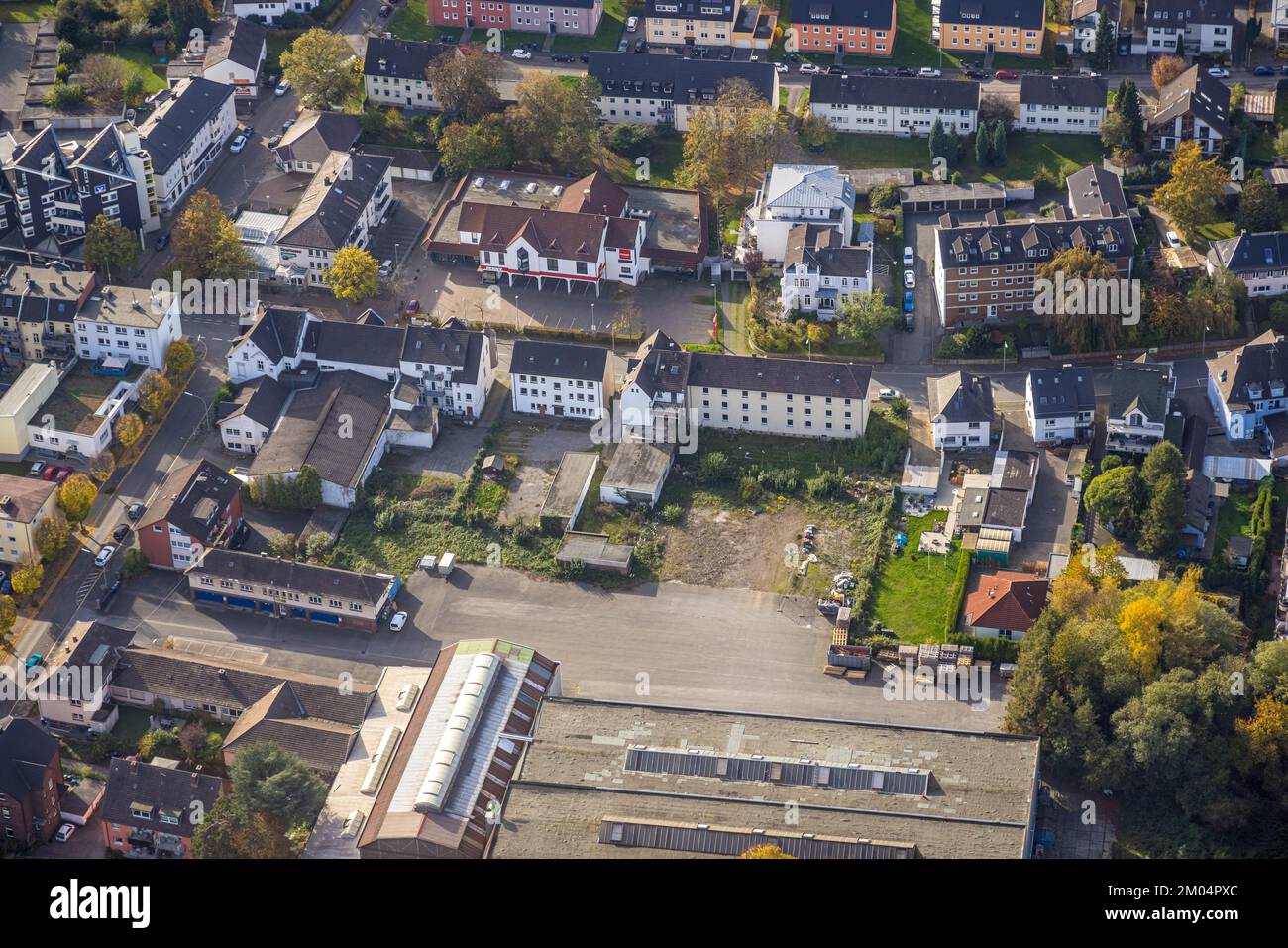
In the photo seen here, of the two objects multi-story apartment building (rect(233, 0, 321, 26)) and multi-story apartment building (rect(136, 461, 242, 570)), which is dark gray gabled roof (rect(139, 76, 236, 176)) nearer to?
multi-story apartment building (rect(233, 0, 321, 26))

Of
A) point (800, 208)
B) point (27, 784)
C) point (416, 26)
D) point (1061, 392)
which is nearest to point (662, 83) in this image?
point (800, 208)

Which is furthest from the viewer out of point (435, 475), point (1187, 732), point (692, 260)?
point (692, 260)

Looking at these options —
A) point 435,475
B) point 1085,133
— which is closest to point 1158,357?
point 1085,133

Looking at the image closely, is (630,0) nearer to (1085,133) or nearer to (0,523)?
(1085,133)

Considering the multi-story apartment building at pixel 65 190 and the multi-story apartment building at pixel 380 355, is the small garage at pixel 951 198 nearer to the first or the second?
the multi-story apartment building at pixel 380 355

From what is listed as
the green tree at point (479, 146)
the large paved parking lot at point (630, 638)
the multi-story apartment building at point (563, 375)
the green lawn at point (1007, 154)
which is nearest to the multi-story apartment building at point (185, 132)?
the green tree at point (479, 146)

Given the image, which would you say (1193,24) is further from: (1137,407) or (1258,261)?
(1137,407)

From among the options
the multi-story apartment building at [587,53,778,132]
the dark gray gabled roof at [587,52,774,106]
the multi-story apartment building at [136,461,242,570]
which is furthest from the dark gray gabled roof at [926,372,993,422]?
the multi-story apartment building at [136,461,242,570]
